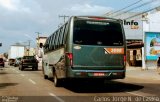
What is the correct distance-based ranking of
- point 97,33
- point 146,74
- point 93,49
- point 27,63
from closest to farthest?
point 93,49 → point 97,33 → point 146,74 → point 27,63

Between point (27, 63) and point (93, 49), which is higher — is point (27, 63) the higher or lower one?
the lower one

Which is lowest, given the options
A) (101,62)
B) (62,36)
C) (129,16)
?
(101,62)

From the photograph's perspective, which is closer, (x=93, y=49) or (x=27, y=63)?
(x=93, y=49)

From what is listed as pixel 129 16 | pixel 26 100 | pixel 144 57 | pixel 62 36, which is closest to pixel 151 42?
pixel 144 57

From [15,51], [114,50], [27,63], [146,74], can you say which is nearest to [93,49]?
[114,50]

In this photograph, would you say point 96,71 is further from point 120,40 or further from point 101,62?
point 120,40

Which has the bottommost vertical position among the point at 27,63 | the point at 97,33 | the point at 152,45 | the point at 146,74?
the point at 146,74

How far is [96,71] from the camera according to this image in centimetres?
1675

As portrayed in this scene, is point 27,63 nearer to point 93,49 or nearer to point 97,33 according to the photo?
point 97,33

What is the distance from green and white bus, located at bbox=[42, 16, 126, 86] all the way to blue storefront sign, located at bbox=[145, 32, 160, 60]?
24.0 m

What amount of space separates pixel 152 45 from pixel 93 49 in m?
25.0

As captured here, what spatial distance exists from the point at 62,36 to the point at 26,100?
17.0 feet

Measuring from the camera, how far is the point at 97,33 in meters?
17.0

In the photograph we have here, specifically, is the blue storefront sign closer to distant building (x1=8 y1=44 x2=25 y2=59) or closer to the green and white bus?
the green and white bus
